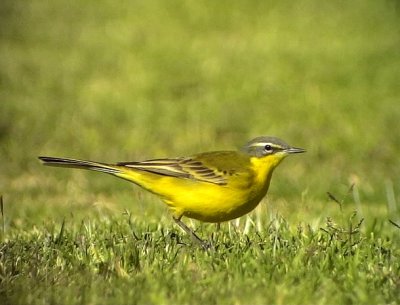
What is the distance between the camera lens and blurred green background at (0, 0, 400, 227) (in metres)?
9.67

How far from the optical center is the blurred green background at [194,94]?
31.7 feet

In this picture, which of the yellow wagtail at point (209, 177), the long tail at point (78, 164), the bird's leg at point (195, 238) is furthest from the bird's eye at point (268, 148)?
the long tail at point (78, 164)

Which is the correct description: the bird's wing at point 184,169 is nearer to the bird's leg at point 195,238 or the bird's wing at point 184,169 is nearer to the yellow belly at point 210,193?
the yellow belly at point 210,193

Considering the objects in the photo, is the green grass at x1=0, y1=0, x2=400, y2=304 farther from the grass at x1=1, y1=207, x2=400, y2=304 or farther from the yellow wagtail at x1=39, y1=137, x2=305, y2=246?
the yellow wagtail at x1=39, y1=137, x2=305, y2=246

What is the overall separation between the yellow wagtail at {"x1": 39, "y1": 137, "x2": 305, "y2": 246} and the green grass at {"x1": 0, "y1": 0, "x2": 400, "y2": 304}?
0.22 metres

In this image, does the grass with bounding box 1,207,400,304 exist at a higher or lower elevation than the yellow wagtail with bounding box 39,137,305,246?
lower

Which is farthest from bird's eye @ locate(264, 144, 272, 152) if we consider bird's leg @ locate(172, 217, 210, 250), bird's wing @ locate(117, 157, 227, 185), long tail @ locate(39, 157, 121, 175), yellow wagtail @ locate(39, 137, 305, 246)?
long tail @ locate(39, 157, 121, 175)

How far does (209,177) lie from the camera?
20.4ft

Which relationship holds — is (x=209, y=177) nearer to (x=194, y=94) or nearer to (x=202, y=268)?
(x=202, y=268)

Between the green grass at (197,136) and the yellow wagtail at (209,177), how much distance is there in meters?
0.22

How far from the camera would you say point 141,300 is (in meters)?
4.46

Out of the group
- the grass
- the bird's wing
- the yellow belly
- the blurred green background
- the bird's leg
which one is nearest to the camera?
the grass

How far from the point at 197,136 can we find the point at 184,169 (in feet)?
18.2

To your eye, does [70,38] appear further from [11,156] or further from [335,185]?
[335,185]
